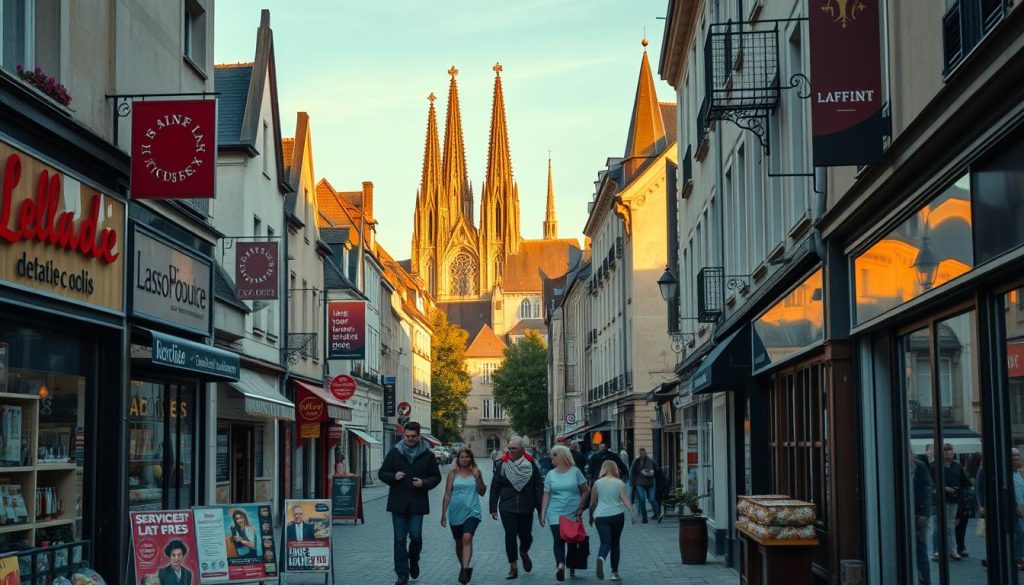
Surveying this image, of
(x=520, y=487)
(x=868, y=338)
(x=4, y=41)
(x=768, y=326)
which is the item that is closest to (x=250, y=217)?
(x=520, y=487)

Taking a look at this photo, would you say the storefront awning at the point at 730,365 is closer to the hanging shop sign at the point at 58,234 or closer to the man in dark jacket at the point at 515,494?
the man in dark jacket at the point at 515,494

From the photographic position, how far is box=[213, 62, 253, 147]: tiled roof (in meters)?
→ 28.8

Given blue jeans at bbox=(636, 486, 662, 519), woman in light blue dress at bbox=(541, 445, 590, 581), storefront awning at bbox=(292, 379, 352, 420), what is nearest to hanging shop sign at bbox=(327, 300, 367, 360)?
storefront awning at bbox=(292, 379, 352, 420)

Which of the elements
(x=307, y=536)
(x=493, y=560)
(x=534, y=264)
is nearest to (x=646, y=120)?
(x=493, y=560)

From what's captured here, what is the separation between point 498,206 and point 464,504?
16144cm

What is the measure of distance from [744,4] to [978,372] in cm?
1075

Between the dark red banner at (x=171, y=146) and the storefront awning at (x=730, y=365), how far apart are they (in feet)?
24.7

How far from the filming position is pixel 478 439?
550ft

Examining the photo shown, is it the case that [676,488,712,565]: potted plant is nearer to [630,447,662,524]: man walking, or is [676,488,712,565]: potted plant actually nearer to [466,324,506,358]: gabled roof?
[630,447,662,524]: man walking

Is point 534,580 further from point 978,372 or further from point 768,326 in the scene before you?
point 978,372

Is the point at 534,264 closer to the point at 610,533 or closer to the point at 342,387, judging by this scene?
the point at 342,387

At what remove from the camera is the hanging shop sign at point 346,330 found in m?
35.8

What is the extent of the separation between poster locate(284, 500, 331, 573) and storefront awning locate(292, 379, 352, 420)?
63.2 feet

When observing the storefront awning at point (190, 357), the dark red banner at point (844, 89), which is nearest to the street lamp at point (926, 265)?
the dark red banner at point (844, 89)
